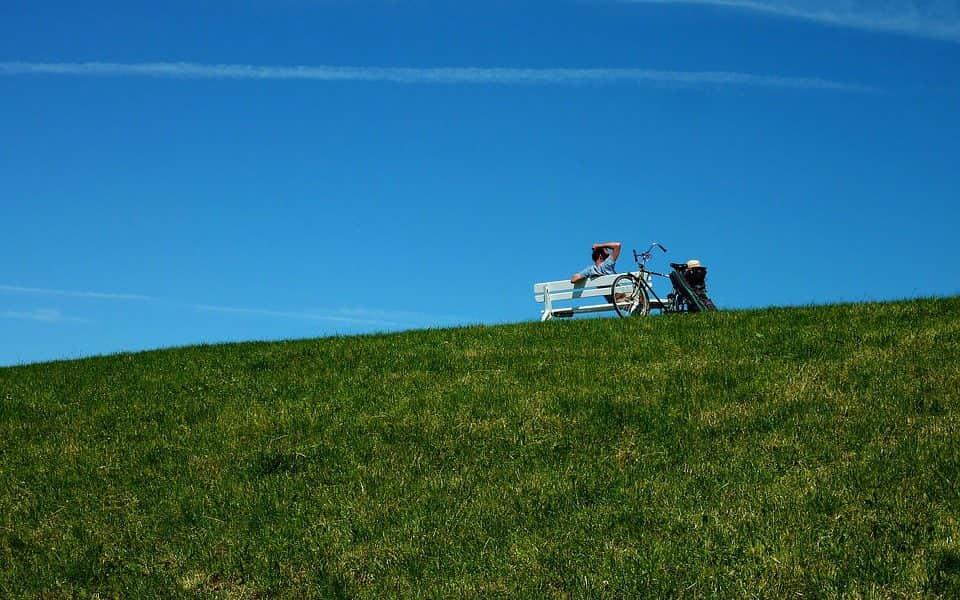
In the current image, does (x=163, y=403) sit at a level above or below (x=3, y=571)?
above

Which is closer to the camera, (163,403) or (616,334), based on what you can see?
(163,403)

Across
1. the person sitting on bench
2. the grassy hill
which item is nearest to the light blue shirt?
the person sitting on bench

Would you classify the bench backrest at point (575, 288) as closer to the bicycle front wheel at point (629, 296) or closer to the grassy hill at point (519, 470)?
the bicycle front wheel at point (629, 296)

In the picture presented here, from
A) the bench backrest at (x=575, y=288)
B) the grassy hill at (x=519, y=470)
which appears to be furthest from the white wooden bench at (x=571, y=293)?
the grassy hill at (x=519, y=470)

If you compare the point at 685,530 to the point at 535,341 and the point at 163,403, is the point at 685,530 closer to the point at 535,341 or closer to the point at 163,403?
the point at 535,341

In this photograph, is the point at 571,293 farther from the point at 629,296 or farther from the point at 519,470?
the point at 519,470

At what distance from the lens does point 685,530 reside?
28.1ft

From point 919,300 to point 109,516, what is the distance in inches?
552

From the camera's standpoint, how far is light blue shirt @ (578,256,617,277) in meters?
22.9

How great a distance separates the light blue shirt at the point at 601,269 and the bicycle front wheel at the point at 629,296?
0.93m

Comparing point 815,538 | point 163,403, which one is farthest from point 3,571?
point 815,538

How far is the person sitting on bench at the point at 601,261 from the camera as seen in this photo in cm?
2294

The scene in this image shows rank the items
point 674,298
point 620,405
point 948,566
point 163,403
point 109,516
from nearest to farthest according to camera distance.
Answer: point 948,566 < point 109,516 < point 620,405 < point 163,403 < point 674,298

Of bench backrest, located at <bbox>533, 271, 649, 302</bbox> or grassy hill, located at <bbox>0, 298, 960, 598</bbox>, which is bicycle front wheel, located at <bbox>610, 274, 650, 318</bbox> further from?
grassy hill, located at <bbox>0, 298, 960, 598</bbox>
